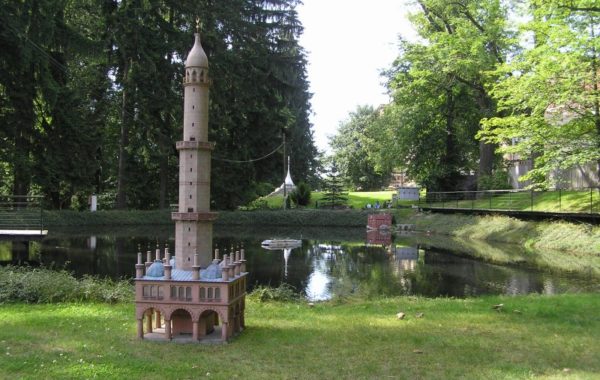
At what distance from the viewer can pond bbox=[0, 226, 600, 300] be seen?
1524cm

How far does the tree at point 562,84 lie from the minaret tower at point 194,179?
17.4m

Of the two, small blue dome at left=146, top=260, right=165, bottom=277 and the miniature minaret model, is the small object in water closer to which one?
the miniature minaret model

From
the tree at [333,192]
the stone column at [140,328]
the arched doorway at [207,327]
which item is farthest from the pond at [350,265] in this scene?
the tree at [333,192]

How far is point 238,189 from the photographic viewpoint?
4606cm

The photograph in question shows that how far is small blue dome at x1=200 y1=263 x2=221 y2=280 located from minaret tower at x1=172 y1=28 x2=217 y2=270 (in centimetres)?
40

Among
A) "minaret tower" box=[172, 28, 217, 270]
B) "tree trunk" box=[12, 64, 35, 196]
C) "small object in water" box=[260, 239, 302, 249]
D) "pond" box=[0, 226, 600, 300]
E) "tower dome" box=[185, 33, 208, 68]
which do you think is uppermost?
"tree trunk" box=[12, 64, 35, 196]

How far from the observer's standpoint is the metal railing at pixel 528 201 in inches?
1041

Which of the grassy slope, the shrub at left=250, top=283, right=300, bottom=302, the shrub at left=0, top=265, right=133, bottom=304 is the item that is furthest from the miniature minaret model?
the grassy slope

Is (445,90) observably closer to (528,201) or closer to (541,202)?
(528,201)

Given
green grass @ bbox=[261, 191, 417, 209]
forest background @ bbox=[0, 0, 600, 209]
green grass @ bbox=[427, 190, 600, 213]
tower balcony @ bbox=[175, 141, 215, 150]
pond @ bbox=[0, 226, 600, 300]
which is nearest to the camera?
tower balcony @ bbox=[175, 141, 215, 150]

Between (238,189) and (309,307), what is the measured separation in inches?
Result: 1394

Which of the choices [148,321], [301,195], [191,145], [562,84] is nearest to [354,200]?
[301,195]

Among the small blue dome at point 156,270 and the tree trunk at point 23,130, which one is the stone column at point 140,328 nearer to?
the small blue dome at point 156,270

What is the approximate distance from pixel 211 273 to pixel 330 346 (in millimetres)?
2021
